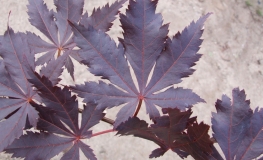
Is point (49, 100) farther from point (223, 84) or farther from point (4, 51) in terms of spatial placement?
point (223, 84)

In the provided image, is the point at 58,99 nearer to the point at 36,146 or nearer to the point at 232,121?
the point at 36,146

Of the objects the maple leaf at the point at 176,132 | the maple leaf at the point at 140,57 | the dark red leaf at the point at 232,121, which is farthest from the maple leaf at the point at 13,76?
the dark red leaf at the point at 232,121

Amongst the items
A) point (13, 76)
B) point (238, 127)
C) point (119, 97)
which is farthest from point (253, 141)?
point (13, 76)

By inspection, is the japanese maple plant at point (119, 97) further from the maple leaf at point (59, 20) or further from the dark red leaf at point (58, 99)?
the maple leaf at point (59, 20)

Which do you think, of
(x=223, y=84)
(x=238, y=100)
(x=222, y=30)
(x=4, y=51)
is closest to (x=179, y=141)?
(x=238, y=100)

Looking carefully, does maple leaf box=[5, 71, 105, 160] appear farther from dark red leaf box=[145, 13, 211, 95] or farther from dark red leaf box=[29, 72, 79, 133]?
dark red leaf box=[145, 13, 211, 95]

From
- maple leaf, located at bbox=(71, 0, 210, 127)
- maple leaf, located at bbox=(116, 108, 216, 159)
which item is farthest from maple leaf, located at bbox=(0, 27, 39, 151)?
maple leaf, located at bbox=(116, 108, 216, 159)
